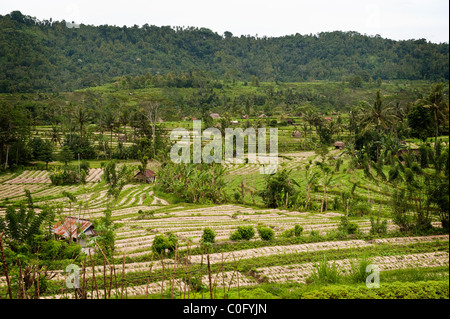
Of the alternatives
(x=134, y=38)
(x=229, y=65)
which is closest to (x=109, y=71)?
(x=134, y=38)

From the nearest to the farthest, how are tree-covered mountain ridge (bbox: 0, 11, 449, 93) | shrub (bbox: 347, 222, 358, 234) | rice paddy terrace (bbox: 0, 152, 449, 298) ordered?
rice paddy terrace (bbox: 0, 152, 449, 298)
shrub (bbox: 347, 222, 358, 234)
tree-covered mountain ridge (bbox: 0, 11, 449, 93)

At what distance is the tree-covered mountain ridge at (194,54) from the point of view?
76500 millimetres

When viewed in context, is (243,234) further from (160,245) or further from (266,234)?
(160,245)

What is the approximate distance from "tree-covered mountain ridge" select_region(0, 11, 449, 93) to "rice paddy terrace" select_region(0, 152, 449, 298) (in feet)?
189

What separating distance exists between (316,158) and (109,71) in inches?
3238

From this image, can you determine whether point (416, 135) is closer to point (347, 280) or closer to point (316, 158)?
point (316, 158)

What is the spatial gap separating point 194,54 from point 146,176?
113895mm

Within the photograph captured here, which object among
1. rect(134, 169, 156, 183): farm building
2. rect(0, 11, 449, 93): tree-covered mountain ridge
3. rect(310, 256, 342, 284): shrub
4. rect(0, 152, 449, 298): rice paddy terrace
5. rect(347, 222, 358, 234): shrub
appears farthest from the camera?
rect(0, 11, 449, 93): tree-covered mountain ridge

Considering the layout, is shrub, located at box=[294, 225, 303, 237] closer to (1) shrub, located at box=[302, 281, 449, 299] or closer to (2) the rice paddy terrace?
(2) the rice paddy terrace

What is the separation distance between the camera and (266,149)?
36156 millimetres

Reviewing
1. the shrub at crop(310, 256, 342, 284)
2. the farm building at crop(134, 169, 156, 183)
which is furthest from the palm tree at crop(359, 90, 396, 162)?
the shrub at crop(310, 256, 342, 284)

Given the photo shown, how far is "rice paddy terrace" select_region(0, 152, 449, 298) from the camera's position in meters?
6.24

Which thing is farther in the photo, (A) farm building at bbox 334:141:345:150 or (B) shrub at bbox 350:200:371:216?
(A) farm building at bbox 334:141:345:150

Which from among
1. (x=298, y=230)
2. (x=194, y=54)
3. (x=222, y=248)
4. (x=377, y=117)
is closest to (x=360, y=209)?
(x=298, y=230)
